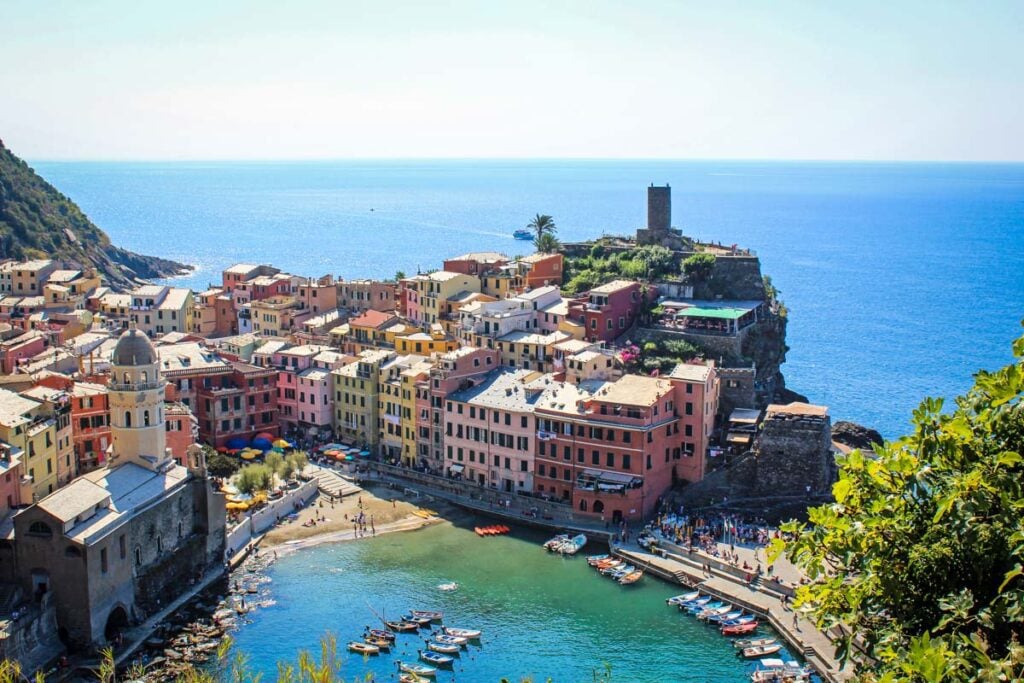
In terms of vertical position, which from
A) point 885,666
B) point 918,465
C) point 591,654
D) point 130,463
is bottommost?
point 591,654

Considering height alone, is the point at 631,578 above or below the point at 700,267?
below

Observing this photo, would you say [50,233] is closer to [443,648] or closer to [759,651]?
[443,648]

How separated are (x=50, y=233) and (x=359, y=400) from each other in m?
66.4

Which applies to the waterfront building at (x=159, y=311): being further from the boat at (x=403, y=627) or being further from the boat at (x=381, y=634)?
the boat at (x=381, y=634)

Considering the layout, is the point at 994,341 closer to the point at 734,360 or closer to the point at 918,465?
the point at 734,360

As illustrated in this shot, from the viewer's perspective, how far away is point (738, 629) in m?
48.2

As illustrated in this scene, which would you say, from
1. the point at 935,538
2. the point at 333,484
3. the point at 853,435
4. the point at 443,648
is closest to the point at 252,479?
the point at 333,484

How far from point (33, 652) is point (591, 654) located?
71.3 ft

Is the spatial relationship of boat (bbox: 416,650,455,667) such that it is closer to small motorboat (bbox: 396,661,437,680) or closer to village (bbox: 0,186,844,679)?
small motorboat (bbox: 396,661,437,680)

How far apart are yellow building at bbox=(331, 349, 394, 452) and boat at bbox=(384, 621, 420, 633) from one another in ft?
79.4

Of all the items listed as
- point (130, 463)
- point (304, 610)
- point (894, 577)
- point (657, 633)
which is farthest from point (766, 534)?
point (894, 577)

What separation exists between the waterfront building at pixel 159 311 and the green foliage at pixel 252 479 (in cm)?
2976

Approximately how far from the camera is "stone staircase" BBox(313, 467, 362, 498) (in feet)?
213

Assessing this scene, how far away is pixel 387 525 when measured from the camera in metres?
60.8
